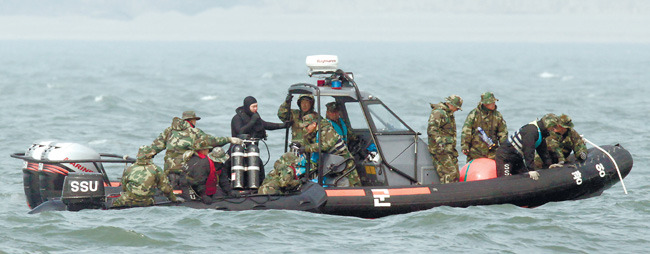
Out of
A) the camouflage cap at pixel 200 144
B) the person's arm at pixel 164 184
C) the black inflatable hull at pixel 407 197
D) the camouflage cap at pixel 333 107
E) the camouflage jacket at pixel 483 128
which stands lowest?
the black inflatable hull at pixel 407 197

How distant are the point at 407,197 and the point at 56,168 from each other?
4.30 m

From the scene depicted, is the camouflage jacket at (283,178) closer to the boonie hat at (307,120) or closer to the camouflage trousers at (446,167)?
the boonie hat at (307,120)

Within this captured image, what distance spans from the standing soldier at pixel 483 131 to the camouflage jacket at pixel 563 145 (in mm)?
624

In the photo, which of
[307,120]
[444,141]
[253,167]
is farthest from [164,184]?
[444,141]

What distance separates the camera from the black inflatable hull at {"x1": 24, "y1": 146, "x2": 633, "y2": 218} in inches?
454

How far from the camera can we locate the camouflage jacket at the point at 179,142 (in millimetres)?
11703

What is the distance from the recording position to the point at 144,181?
37.1 feet

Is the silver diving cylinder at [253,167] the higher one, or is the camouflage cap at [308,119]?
the camouflage cap at [308,119]

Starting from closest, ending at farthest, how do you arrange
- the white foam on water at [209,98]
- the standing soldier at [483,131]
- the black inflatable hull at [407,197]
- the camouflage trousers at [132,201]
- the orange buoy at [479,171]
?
the camouflage trousers at [132,201], the black inflatable hull at [407,197], the orange buoy at [479,171], the standing soldier at [483,131], the white foam on water at [209,98]

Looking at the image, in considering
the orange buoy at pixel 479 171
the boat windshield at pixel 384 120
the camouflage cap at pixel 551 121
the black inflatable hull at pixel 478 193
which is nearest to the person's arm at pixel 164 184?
the black inflatable hull at pixel 478 193

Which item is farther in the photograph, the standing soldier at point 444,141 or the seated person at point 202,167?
the standing soldier at point 444,141

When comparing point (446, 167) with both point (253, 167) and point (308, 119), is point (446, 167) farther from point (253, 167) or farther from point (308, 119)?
point (253, 167)

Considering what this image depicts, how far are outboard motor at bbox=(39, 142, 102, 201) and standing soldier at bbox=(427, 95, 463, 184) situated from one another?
4355 millimetres

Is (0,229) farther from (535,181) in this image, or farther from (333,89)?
(535,181)
